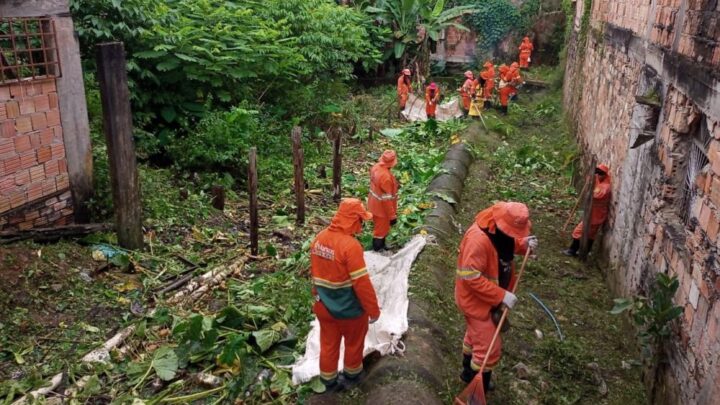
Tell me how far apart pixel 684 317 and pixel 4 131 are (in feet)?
23.3

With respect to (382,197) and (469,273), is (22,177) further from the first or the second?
(469,273)

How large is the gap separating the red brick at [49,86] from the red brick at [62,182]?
3.43 feet

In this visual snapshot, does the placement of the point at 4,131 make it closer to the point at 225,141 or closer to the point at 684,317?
the point at 225,141

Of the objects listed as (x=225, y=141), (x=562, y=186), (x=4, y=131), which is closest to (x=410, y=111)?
(x=562, y=186)

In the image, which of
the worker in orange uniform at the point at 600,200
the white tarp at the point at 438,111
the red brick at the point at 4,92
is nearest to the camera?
the red brick at the point at 4,92

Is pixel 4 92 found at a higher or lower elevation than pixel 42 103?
higher

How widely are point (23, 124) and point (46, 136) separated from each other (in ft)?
1.19

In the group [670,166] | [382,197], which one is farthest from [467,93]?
[670,166]

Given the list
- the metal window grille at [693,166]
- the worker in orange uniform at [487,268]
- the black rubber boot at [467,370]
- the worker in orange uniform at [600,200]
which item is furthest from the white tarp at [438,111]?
the worker in orange uniform at [487,268]

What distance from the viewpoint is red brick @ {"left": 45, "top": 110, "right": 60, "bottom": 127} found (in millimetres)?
7070

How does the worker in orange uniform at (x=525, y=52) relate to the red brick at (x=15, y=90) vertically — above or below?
below

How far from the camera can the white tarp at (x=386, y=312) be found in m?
5.41

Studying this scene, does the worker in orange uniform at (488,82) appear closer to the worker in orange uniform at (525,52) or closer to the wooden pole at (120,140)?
the worker in orange uniform at (525,52)

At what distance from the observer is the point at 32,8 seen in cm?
672
